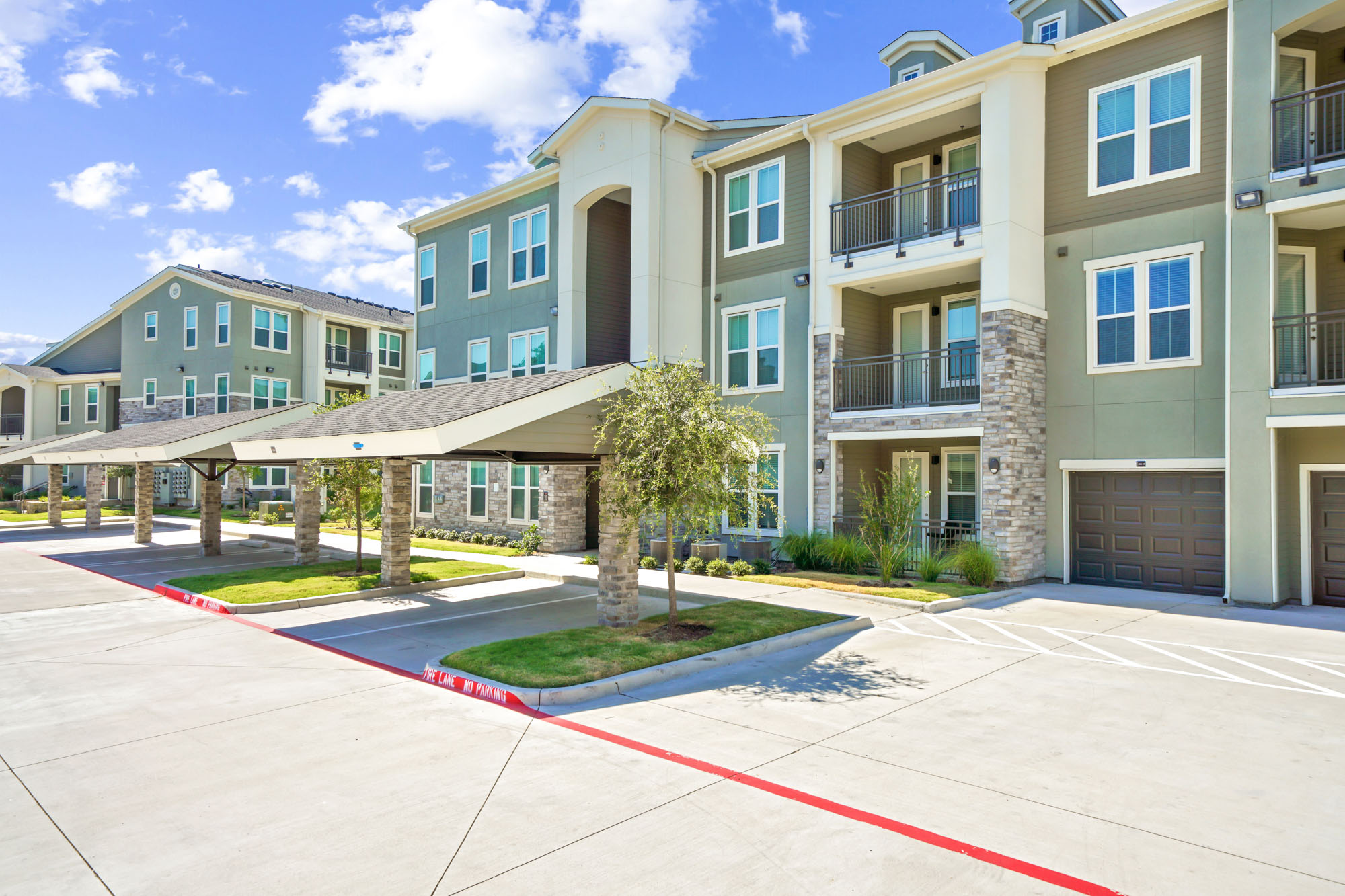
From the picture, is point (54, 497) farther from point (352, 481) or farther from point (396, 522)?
point (396, 522)

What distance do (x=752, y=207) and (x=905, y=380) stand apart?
6.05 metres

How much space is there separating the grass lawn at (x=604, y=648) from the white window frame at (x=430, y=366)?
60.8ft

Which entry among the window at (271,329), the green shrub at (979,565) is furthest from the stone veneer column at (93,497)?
the green shrub at (979,565)

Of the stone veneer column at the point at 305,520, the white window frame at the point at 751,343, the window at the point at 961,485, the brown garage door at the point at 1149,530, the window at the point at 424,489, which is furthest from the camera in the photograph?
the window at the point at 424,489

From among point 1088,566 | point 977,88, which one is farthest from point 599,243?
point 1088,566

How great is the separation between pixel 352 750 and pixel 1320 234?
18291 mm

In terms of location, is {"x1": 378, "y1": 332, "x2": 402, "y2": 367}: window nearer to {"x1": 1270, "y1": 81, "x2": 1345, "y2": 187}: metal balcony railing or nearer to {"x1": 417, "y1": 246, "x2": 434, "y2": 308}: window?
{"x1": 417, "y1": 246, "x2": 434, "y2": 308}: window

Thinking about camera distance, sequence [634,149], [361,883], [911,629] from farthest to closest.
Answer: [634,149], [911,629], [361,883]

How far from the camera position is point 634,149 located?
21141 mm

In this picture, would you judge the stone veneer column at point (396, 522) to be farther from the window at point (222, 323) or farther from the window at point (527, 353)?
the window at point (222, 323)

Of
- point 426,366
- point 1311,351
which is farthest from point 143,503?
point 1311,351

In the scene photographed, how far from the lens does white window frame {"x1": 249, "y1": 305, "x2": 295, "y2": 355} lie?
38.9m

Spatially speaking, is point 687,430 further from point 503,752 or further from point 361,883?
point 361,883

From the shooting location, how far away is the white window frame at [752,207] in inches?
789
